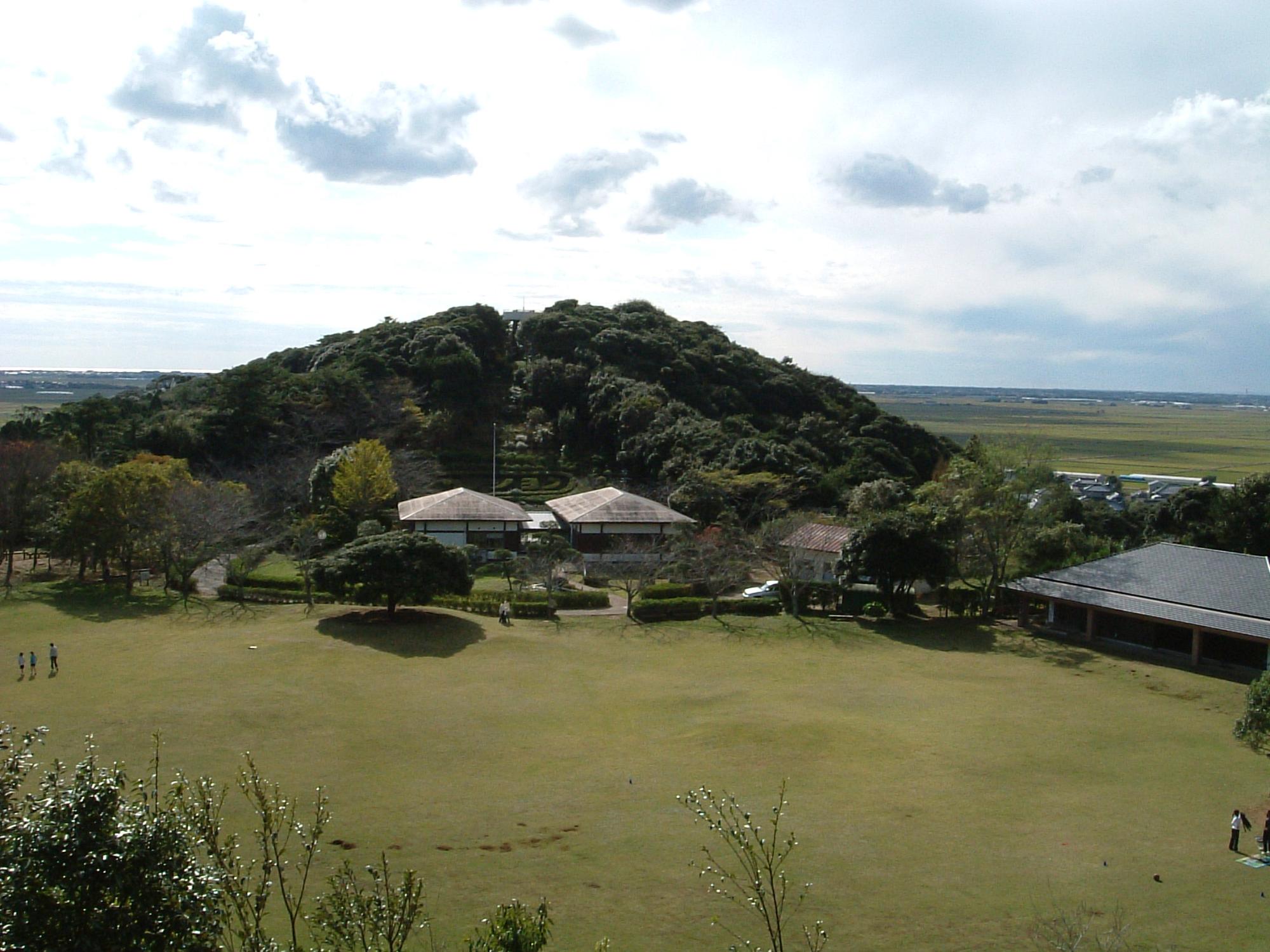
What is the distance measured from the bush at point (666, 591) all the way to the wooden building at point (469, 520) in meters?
9.62

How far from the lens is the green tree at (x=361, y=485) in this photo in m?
45.2

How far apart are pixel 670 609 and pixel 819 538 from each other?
1045cm

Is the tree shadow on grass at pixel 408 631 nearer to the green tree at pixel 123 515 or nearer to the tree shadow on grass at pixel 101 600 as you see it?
the tree shadow on grass at pixel 101 600

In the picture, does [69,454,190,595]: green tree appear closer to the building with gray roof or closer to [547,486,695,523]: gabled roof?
[547,486,695,523]: gabled roof

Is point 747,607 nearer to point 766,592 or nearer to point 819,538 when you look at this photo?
point 766,592

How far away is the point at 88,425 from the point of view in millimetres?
55250

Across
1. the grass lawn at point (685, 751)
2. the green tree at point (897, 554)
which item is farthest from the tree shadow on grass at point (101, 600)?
the green tree at point (897, 554)

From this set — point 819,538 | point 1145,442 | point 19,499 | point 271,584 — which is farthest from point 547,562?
point 1145,442

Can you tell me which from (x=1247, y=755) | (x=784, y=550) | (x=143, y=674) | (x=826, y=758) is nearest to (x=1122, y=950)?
(x=826, y=758)

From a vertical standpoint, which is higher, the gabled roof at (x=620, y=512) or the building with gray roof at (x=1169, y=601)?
the gabled roof at (x=620, y=512)

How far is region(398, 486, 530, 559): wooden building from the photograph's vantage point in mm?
44125

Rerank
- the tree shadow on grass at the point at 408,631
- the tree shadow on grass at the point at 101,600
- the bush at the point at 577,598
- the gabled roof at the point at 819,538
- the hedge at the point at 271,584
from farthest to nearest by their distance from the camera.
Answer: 1. the gabled roof at the point at 819,538
2. the hedge at the point at 271,584
3. the bush at the point at 577,598
4. the tree shadow on grass at the point at 101,600
5. the tree shadow on grass at the point at 408,631

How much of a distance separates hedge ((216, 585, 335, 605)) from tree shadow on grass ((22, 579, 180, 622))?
1.75 metres

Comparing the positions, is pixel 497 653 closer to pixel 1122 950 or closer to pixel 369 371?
pixel 1122 950
